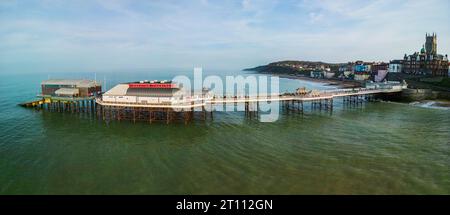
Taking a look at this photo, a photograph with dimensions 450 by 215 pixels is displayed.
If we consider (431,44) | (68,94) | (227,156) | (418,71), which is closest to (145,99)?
(68,94)

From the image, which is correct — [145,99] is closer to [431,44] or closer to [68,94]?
[68,94]

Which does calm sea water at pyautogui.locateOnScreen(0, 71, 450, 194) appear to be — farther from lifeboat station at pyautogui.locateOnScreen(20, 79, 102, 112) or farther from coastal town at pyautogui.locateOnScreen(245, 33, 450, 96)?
coastal town at pyautogui.locateOnScreen(245, 33, 450, 96)

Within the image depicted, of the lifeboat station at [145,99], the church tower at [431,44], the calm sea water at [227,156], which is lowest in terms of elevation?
the calm sea water at [227,156]

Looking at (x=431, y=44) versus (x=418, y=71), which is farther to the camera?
(x=431, y=44)

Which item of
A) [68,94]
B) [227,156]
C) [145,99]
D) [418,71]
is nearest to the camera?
[227,156]

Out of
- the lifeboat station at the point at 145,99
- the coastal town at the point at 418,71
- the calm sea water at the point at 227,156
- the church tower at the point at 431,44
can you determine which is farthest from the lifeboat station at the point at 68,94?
the church tower at the point at 431,44

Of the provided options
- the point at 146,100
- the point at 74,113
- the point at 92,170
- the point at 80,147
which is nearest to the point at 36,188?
the point at 92,170

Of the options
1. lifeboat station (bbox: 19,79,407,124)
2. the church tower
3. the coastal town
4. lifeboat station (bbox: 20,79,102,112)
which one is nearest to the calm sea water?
lifeboat station (bbox: 19,79,407,124)

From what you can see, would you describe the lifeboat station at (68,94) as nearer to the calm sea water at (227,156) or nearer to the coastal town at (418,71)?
the calm sea water at (227,156)
